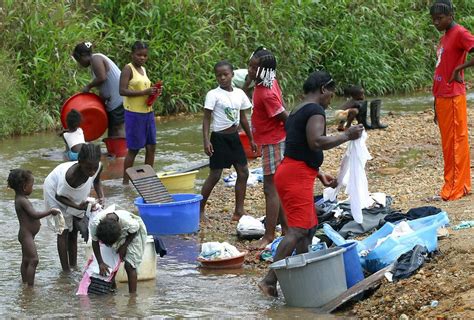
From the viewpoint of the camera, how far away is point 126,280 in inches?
319

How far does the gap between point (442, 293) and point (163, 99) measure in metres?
11.8

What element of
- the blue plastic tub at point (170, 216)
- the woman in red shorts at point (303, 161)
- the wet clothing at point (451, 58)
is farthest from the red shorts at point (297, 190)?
the wet clothing at point (451, 58)

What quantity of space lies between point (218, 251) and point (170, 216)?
1077 mm

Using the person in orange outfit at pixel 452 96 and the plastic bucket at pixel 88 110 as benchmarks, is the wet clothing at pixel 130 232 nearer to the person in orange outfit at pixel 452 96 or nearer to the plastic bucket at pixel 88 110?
the person in orange outfit at pixel 452 96

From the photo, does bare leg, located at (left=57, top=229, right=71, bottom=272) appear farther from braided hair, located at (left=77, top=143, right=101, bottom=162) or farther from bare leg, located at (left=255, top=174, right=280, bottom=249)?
bare leg, located at (left=255, top=174, right=280, bottom=249)

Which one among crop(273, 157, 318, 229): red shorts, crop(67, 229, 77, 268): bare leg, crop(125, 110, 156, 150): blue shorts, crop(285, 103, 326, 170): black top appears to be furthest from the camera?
crop(125, 110, 156, 150): blue shorts

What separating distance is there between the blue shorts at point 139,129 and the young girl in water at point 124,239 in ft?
12.7

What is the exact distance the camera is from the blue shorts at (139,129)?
1161 centimetres

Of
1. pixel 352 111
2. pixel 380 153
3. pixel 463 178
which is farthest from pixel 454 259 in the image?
pixel 380 153

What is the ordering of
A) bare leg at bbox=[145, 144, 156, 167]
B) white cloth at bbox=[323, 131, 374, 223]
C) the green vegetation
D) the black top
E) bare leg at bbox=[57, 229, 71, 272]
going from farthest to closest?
1. the green vegetation
2. bare leg at bbox=[145, 144, 156, 167]
3. bare leg at bbox=[57, 229, 71, 272]
4. white cloth at bbox=[323, 131, 374, 223]
5. the black top

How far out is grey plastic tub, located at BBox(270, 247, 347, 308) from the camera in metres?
6.98

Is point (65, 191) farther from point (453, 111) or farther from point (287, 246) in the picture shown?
point (453, 111)

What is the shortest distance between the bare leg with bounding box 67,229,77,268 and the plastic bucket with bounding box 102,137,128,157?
510cm

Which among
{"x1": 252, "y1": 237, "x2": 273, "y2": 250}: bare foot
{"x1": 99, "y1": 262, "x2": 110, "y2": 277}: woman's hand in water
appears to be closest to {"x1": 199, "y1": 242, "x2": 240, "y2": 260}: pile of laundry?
{"x1": 252, "y1": 237, "x2": 273, "y2": 250}: bare foot
